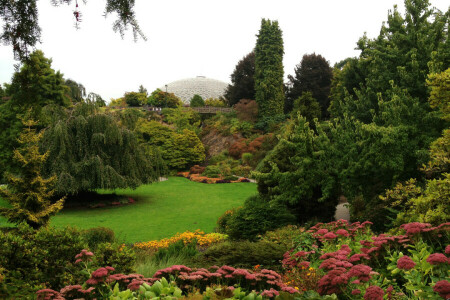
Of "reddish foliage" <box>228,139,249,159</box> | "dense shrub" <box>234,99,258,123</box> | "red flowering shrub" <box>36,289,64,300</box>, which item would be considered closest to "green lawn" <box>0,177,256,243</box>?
"red flowering shrub" <box>36,289,64,300</box>

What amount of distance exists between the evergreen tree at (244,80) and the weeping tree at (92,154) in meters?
23.6

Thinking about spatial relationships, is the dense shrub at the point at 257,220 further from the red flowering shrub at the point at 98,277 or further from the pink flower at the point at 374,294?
the pink flower at the point at 374,294

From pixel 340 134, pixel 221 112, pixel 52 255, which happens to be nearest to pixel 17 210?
pixel 52 255

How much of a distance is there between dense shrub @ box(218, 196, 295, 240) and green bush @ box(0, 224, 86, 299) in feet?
16.4

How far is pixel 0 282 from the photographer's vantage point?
3.77 m

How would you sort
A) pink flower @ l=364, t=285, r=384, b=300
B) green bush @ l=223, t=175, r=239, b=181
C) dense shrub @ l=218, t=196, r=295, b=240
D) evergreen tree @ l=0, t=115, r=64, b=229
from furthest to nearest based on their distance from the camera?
green bush @ l=223, t=175, r=239, b=181 < dense shrub @ l=218, t=196, r=295, b=240 < evergreen tree @ l=0, t=115, r=64, b=229 < pink flower @ l=364, t=285, r=384, b=300

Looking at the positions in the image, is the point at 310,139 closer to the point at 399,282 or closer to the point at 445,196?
the point at 445,196

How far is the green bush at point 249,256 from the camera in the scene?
20.1 ft

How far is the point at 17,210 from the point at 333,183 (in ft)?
27.3

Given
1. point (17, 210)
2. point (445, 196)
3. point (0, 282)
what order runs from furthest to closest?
1. point (17, 210)
2. point (445, 196)
3. point (0, 282)

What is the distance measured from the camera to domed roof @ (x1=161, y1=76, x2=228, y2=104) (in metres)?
71.2

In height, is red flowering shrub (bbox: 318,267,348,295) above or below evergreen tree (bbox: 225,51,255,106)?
below

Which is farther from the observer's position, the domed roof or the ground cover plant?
the domed roof

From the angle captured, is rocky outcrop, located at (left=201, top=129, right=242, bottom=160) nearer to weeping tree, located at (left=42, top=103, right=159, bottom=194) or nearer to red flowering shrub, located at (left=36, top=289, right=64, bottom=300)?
weeping tree, located at (left=42, top=103, right=159, bottom=194)
